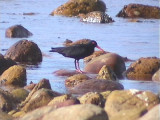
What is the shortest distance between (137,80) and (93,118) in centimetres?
463

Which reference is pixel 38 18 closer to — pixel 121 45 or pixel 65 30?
pixel 65 30

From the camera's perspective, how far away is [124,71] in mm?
10766

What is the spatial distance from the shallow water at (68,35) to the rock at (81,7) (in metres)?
0.49

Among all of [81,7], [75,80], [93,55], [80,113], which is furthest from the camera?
[81,7]

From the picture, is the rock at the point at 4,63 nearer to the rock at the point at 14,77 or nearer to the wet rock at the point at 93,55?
the rock at the point at 14,77

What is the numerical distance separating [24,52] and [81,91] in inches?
127

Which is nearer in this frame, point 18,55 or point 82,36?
point 18,55

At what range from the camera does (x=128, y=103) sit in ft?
21.5

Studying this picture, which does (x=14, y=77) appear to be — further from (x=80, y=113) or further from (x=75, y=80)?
(x=80, y=113)

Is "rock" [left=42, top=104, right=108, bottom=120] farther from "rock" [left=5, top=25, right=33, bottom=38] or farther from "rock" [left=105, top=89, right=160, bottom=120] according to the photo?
"rock" [left=5, top=25, right=33, bottom=38]

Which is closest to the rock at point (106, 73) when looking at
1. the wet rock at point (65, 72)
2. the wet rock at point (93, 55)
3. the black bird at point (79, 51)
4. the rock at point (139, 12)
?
the wet rock at point (65, 72)

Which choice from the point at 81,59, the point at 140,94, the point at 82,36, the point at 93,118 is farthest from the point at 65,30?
the point at 93,118

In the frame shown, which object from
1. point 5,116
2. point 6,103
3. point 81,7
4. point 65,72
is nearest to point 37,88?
point 6,103

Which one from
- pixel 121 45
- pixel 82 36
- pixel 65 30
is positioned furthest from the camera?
pixel 65 30
